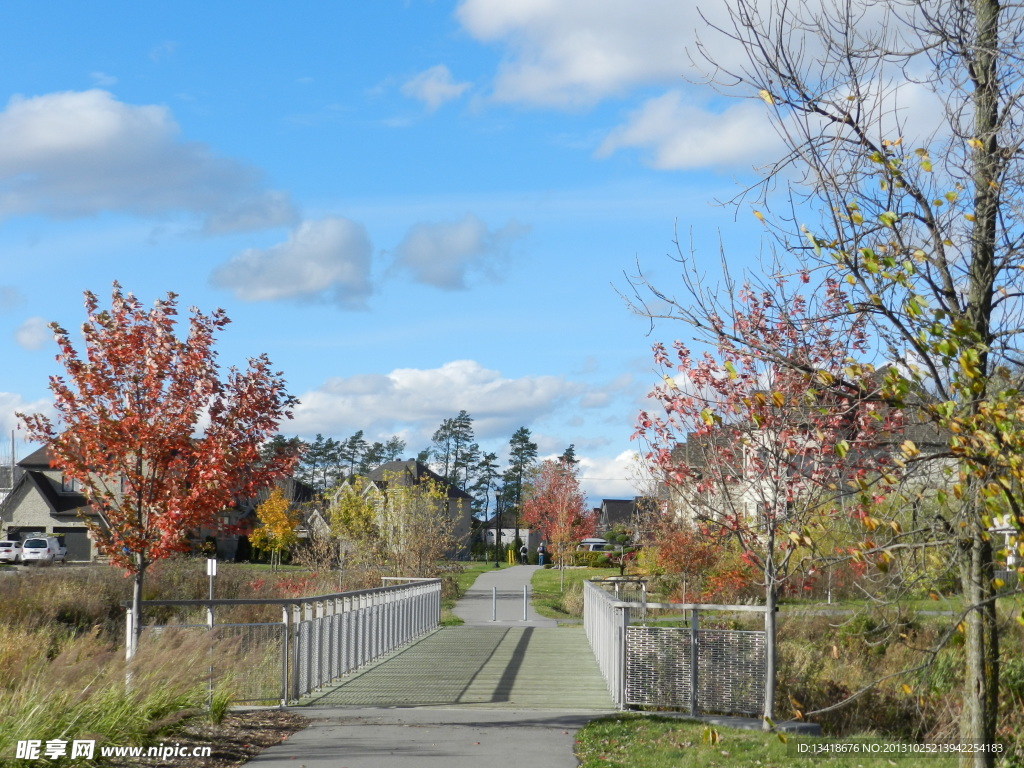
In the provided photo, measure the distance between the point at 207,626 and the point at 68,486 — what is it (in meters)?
70.0

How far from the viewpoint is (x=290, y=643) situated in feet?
41.2

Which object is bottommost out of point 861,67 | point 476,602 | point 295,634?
point 476,602

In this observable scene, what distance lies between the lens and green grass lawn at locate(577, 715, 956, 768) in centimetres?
948

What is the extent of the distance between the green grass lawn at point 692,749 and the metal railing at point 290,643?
144 inches

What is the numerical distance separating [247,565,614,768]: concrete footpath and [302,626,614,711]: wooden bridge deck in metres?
0.02

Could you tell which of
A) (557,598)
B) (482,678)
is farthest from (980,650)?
(557,598)

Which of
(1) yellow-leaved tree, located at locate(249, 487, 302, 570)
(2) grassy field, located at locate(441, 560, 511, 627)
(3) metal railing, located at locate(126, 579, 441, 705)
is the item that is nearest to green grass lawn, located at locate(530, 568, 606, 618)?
(2) grassy field, located at locate(441, 560, 511, 627)

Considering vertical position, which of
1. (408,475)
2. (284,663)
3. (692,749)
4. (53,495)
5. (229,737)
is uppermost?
(408,475)

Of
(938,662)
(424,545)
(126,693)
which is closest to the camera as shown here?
(126,693)

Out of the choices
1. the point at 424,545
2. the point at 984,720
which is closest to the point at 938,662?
the point at 984,720

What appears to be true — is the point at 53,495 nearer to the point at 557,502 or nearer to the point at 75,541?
the point at 75,541

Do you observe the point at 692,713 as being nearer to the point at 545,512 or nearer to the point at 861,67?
the point at 861,67

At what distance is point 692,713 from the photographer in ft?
40.8

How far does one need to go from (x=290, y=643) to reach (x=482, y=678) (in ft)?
12.3
